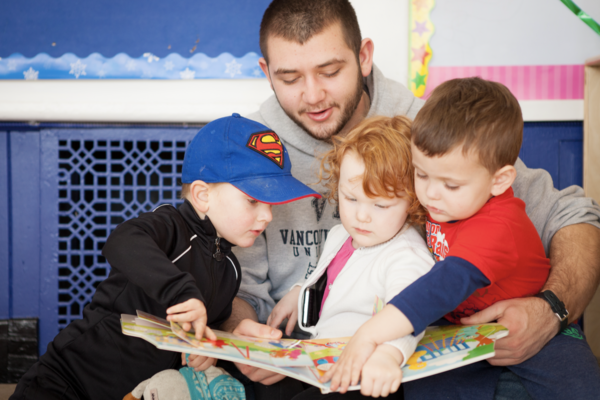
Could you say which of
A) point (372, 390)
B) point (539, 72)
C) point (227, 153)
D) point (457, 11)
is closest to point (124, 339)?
point (227, 153)

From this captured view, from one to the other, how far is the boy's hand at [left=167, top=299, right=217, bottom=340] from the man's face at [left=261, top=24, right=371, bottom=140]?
2.35 ft

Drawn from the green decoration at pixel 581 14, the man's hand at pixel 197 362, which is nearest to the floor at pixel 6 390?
the man's hand at pixel 197 362

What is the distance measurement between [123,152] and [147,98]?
A: 211 millimetres

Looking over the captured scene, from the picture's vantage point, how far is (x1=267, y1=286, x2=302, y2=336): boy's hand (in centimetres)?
127

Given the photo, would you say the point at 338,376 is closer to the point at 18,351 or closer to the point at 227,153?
the point at 227,153

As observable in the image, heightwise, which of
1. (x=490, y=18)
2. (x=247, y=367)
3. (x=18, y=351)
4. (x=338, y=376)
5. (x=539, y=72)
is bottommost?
(x=18, y=351)

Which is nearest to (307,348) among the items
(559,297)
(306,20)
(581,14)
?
(559,297)

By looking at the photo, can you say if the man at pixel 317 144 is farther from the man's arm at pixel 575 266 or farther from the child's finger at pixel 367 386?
the child's finger at pixel 367 386

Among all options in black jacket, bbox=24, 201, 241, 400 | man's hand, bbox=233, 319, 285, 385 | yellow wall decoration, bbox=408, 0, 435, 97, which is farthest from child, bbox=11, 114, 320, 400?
yellow wall decoration, bbox=408, 0, 435, 97

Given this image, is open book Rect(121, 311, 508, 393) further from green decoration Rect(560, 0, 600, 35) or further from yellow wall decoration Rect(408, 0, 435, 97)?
green decoration Rect(560, 0, 600, 35)

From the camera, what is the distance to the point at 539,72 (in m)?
1.68

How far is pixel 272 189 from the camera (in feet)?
3.67

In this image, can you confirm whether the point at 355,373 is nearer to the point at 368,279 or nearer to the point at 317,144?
the point at 368,279

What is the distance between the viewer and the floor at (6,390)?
1.54 meters
